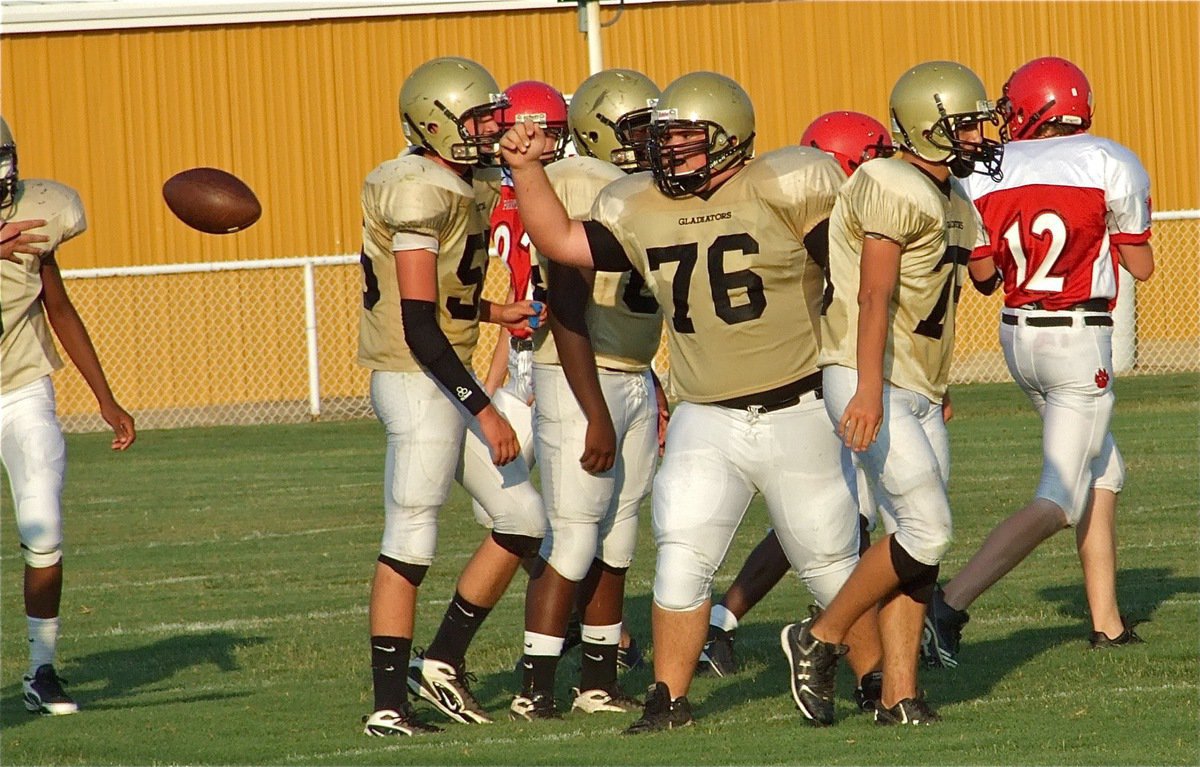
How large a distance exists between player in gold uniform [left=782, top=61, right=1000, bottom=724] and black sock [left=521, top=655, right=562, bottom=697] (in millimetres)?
884

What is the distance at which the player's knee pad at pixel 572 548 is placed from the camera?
19.2ft

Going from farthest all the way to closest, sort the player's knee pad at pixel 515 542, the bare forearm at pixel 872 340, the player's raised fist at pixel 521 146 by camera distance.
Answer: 1. the player's knee pad at pixel 515 542
2. the player's raised fist at pixel 521 146
3. the bare forearm at pixel 872 340

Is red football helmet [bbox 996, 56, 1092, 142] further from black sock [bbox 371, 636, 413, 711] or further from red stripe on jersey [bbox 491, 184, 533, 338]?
black sock [bbox 371, 636, 413, 711]

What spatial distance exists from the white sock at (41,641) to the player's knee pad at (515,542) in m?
1.62

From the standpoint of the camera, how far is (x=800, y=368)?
5262 millimetres

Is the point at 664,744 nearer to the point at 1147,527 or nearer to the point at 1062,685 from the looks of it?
the point at 1062,685

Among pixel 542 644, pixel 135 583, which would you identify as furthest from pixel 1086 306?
pixel 135 583

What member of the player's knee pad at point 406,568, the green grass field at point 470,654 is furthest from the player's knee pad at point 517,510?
A: the green grass field at point 470,654

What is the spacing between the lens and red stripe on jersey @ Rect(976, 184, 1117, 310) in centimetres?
655

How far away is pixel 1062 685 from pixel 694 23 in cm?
1575

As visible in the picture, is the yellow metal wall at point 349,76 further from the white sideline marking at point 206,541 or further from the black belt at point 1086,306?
the black belt at point 1086,306

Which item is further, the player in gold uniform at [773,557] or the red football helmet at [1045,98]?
the red football helmet at [1045,98]

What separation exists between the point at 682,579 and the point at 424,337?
1.06 metres

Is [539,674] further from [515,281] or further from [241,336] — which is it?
[241,336]
